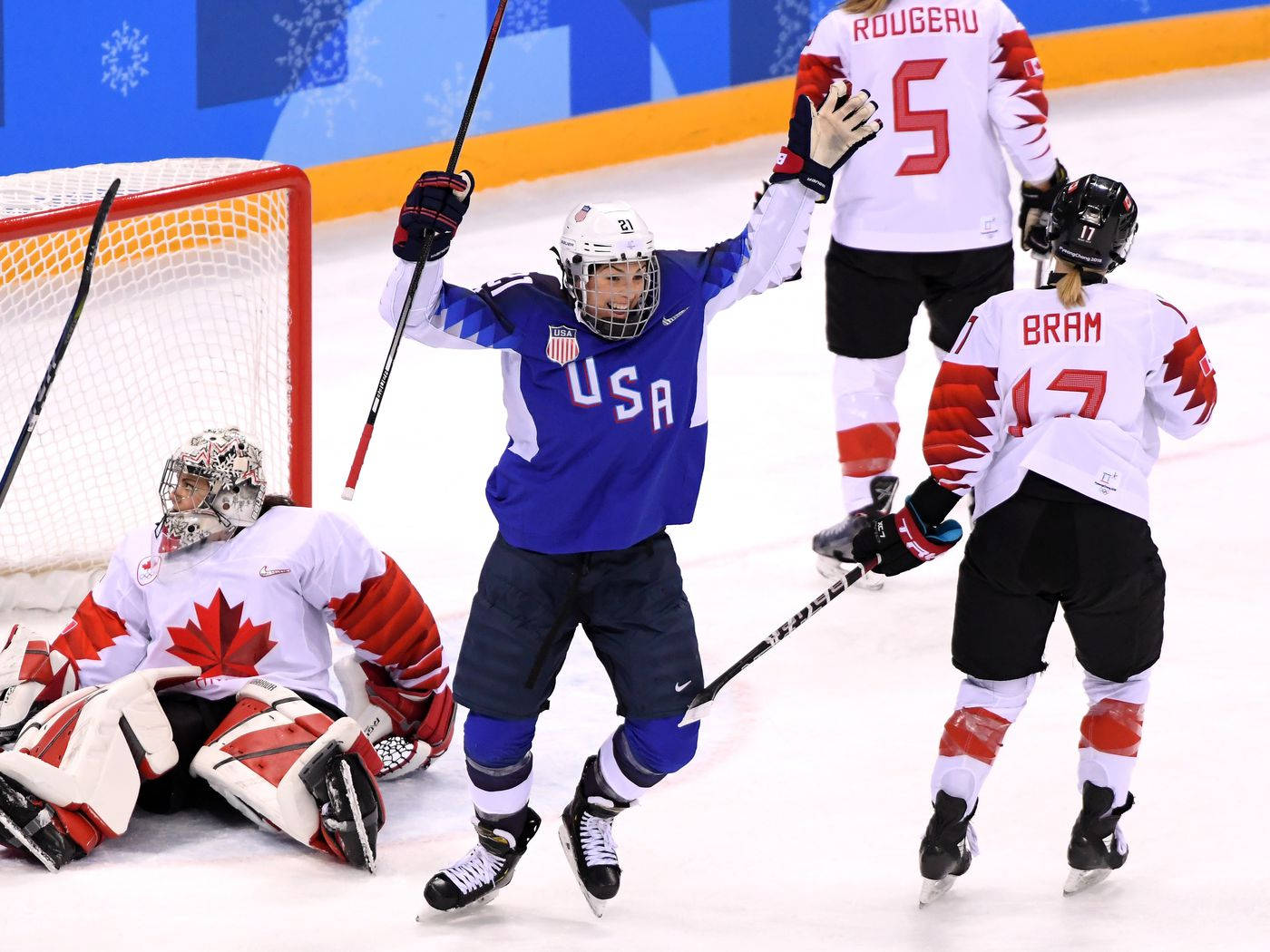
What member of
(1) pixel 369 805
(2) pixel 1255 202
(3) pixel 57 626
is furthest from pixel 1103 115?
(1) pixel 369 805

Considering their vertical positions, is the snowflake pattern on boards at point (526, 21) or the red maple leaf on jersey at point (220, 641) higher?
the snowflake pattern on boards at point (526, 21)

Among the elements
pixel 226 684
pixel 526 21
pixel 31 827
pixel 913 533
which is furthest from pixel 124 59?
pixel 913 533

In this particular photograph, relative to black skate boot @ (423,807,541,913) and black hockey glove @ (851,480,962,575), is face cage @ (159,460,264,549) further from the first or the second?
black hockey glove @ (851,480,962,575)

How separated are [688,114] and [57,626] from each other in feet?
13.8

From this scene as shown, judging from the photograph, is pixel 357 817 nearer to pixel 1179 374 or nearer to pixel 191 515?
pixel 191 515

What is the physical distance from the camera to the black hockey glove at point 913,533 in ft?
10.2

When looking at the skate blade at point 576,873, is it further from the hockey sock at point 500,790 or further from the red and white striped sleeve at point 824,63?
the red and white striped sleeve at point 824,63

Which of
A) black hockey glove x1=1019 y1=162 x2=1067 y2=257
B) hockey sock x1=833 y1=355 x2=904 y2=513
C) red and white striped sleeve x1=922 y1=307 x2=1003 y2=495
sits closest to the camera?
red and white striped sleeve x1=922 y1=307 x2=1003 y2=495

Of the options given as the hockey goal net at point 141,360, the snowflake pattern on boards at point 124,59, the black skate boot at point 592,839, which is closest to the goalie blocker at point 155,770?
the black skate boot at point 592,839

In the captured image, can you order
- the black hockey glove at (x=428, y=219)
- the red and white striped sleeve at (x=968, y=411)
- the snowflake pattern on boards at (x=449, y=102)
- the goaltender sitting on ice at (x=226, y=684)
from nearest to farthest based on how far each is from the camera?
the black hockey glove at (x=428, y=219) < the red and white striped sleeve at (x=968, y=411) < the goaltender sitting on ice at (x=226, y=684) < the snowflake pattern on boards at (x=449, y=102)

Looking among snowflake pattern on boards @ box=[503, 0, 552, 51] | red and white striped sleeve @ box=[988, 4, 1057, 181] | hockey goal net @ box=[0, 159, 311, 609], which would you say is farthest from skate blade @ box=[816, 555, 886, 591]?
snowflake pattern on boards @ box=[503, 0, 552, 51]

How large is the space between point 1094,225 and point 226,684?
1.60 meters

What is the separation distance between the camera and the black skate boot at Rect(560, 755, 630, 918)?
320 centimetres

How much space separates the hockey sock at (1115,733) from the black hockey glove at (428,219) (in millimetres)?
1198
